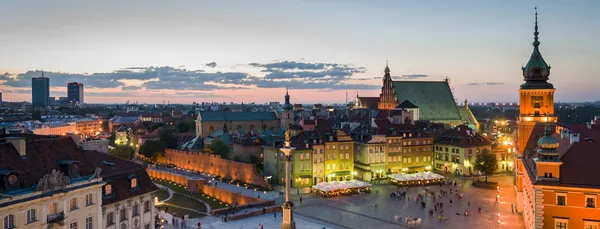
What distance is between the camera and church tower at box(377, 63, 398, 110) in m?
113

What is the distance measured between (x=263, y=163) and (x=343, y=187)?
16.9m

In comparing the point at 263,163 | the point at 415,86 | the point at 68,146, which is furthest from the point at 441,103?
the point at 68,146

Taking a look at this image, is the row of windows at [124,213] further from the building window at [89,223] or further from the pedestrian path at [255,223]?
the pedestrian path at [255,223]

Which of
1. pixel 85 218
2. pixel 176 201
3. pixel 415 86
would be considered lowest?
pixel 176 201

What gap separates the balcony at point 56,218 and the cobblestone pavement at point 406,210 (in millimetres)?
23807

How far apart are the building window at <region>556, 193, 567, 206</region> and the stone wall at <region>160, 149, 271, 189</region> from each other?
35716 mm

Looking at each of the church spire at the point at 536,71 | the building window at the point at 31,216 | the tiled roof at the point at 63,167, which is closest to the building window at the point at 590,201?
the church spire at the point at 536,71

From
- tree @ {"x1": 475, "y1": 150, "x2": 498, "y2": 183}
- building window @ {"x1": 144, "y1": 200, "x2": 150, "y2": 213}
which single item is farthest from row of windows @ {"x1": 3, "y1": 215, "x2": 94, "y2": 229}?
→ tree @ {"x1": 475, "y1": 150, "x2": 498, "y2": 183}

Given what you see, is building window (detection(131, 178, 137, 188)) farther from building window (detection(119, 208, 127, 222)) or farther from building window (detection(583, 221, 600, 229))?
building window (detection(583, 221, 600, 229))

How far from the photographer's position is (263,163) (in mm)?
71250

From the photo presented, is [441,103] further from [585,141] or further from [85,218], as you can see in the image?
[85,218]

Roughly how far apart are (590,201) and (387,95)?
82.7 metres

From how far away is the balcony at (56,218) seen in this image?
28000 millimetres

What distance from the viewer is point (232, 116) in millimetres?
117500
